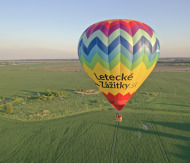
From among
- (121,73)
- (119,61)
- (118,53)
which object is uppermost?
(118,53)

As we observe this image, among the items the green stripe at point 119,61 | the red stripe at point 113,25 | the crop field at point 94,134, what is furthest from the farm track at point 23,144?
the red stripe at point 113,25

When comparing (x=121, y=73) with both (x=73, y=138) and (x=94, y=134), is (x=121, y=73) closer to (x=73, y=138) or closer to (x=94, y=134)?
(x=94, y=134)

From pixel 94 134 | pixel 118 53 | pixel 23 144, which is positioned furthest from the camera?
pixel 94 134

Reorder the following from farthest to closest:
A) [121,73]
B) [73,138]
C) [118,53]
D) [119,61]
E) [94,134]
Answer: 1. [94,134]
2. [73,138]
3. [121,73]
4. [119,61]
5. [118,53]

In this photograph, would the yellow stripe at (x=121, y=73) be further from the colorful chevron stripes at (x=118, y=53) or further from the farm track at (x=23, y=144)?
the farm track at (x=23, y=144)

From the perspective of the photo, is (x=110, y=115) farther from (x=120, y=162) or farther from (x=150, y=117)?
(x=120, y=162)

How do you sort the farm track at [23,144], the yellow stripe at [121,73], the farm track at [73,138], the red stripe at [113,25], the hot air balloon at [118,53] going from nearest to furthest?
the hot air balloon at [118,53], the red stripe at [113,25], the yellow stripe at [121,73], the farm track at [23,144], the farm track at [73,138]

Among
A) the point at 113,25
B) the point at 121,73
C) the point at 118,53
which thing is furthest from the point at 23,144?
the point at 113,25

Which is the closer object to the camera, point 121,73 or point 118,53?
point 118,53
